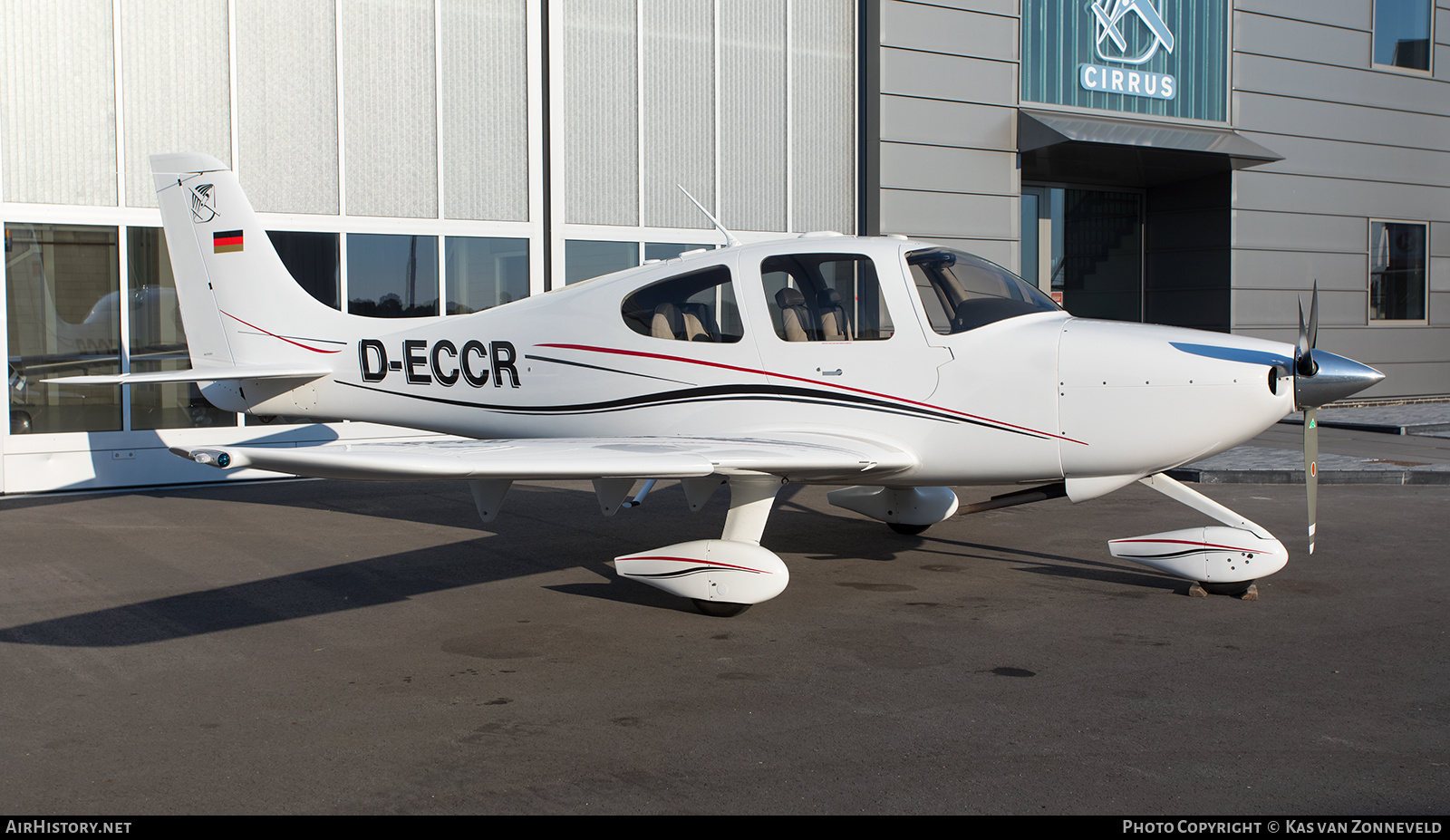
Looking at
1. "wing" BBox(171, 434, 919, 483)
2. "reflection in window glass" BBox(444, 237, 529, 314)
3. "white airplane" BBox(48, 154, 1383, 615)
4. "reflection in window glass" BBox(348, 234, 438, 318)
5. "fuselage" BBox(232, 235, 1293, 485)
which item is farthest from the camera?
"reflection in window glass" BBox(444, 237, 529, 314)

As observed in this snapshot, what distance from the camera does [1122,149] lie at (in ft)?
47.8

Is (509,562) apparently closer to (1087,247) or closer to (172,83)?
(172,83)

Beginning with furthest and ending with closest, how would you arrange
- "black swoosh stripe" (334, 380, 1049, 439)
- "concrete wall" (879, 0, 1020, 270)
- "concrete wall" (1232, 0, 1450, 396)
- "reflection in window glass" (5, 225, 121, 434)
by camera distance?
"concrete wall" (1232, 0, 1450, 396) < "concrete wall" (879, 0, 1020, 270) < "reflection in window glass" (5, 225, 121, 434) < "black swoosh stripe" (334, 380, 1049, 439)

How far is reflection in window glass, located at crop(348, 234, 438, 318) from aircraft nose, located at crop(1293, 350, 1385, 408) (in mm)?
8893

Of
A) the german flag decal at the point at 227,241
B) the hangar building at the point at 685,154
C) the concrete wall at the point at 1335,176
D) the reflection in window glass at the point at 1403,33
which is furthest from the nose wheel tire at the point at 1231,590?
the reflection in window glass at the point at 1403,33

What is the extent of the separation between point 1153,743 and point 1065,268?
14.6m

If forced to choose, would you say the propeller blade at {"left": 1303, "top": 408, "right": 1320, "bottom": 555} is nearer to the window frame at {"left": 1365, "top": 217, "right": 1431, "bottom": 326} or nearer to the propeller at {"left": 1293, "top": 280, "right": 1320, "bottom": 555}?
the propeller at {"left": 1293, "top": 280, "right": 1320, "bottom": 555}

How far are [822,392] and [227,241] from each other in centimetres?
503

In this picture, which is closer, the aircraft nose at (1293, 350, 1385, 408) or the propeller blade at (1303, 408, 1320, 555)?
the aircraft nose at (1293, 350, 1385, 408)

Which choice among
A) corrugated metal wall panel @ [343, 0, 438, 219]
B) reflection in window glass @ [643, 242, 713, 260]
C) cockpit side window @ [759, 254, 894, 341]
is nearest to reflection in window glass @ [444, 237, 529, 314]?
corrugated metal wall panel @ [343, 0, 438, 219]

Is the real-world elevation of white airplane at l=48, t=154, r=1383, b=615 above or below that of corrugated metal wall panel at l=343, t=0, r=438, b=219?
below

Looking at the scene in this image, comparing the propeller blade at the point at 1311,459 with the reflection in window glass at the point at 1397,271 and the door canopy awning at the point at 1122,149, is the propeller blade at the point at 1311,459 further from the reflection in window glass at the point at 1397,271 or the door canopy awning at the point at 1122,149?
the reflection in window glass at the point at 1397,271

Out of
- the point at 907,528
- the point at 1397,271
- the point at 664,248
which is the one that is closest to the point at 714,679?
the point at 907,528

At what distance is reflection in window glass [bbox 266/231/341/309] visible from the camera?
11102mm
